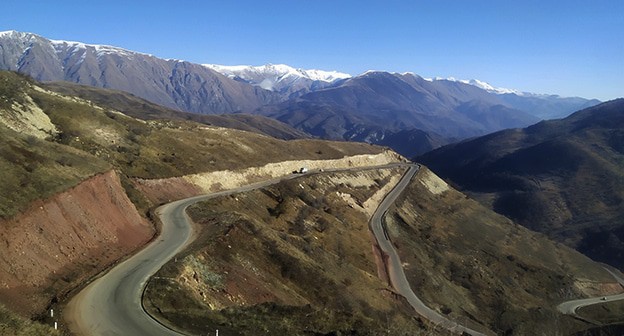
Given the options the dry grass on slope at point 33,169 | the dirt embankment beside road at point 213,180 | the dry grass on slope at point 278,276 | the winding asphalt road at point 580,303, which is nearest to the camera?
the dry grass on slope at point 278,276

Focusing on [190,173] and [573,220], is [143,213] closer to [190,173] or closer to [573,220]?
[190,173]

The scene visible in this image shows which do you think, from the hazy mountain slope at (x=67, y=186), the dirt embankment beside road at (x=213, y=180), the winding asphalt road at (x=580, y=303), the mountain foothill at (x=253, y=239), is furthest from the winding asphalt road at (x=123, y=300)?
the winding asphalt road at (x=580, y=303)

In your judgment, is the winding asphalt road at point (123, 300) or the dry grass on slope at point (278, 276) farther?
the dry grass on slope at point (278, 276)

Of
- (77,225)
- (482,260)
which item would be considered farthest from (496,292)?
(77,225)

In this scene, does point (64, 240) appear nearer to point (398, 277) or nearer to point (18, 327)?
point (18, 327)

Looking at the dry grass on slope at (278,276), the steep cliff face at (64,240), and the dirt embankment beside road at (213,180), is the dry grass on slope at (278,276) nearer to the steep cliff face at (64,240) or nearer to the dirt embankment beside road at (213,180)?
the dirt embankment beside road at (213,180)

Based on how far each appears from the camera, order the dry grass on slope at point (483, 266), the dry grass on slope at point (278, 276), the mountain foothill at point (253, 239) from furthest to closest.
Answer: the dry grass on slope at point (483, 266) → the mountain foothill at point (253, 239) → the dry grass on slope at point (278, 276)

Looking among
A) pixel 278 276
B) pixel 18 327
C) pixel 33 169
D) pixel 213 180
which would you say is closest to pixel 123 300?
pixel 18 327
